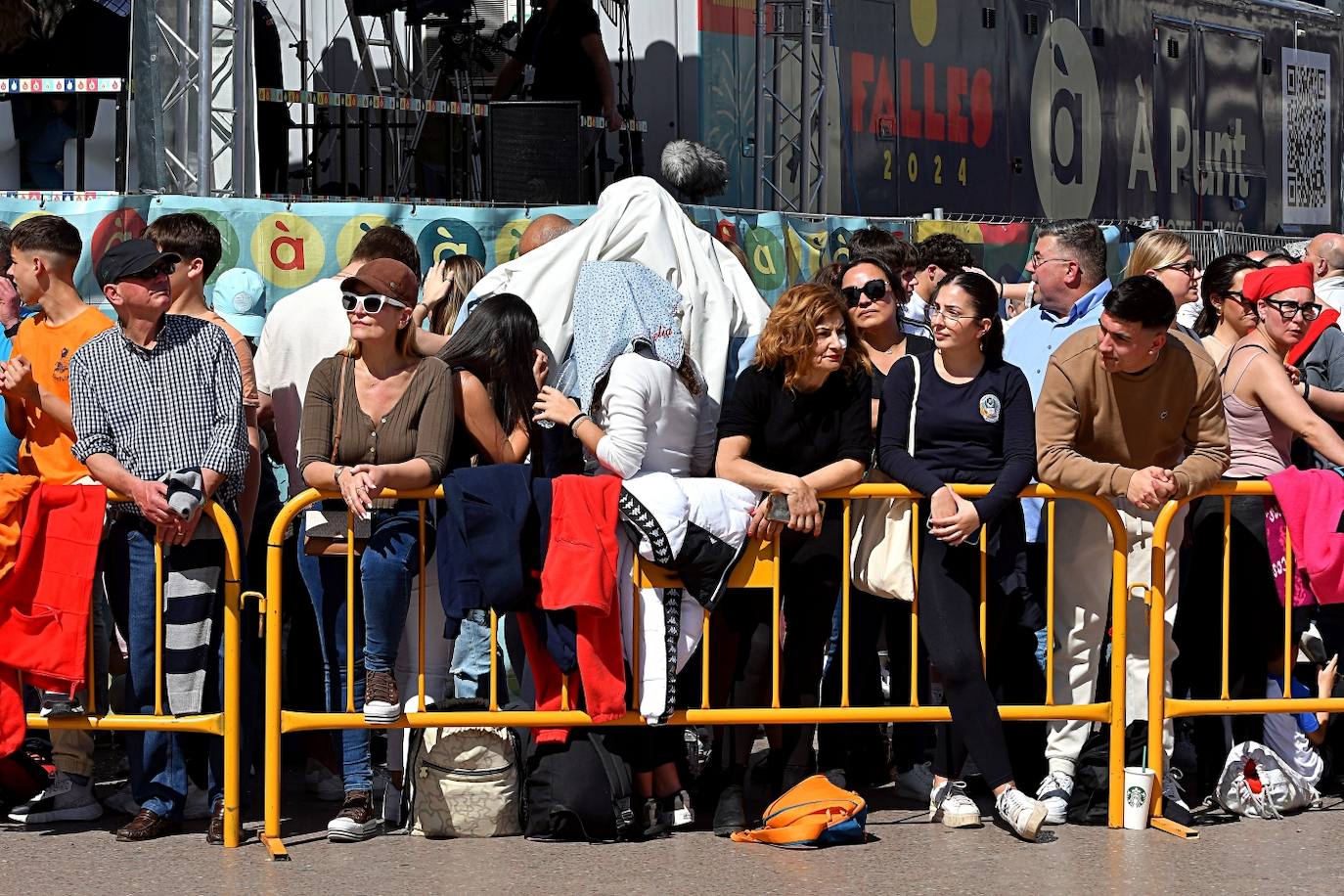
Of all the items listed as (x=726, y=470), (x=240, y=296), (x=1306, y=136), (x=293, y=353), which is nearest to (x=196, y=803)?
(x=293, y=353)

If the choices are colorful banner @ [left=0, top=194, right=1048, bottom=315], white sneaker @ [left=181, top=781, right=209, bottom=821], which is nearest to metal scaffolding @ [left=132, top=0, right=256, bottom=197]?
colorful banner @ [left=0, top=194, right=1048, bottom=315]

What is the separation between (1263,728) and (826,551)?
174 cm

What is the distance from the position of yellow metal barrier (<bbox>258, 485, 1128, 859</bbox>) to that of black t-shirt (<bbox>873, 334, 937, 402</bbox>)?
68 centimetres

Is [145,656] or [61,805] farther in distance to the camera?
[61,805]

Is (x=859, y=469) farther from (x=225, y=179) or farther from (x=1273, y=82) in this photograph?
(x=1273, y=82)

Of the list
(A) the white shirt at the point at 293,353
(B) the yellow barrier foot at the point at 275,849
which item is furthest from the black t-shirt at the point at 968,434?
(B) the yellow barrier foot at the point at 275,849

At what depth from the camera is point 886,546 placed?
20.2 feet

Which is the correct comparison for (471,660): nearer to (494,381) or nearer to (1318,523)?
(494,381)

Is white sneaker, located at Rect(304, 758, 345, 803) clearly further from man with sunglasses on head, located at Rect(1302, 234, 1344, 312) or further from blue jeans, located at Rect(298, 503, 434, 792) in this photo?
man with sunglasses on head, located at Rect(1302, 234, 1344, 312)

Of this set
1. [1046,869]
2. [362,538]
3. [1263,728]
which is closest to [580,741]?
[362,538]

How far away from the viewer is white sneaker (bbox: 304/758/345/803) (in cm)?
652

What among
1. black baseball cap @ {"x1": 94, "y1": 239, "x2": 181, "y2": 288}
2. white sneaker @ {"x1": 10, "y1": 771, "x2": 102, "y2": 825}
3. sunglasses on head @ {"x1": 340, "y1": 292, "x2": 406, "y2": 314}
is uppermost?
black baseball cap @ {"x1": 94, "y1": 239, "x2": 181, "y2": 288}

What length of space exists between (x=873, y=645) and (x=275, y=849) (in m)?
2.18

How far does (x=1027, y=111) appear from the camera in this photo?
764 inches
